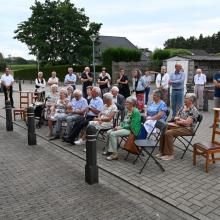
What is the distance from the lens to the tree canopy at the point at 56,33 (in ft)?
159

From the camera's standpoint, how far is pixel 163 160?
6.93 metres

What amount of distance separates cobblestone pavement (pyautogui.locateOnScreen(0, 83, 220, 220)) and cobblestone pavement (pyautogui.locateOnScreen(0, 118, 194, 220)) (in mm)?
168

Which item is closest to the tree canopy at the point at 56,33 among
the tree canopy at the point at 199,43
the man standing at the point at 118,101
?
the man standing at the point at 118,101

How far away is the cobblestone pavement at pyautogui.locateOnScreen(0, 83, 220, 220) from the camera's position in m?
4.82

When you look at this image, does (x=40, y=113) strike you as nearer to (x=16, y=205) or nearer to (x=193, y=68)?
(x=16, y=205)

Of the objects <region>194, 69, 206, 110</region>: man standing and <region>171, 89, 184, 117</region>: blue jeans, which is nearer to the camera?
<region>171, 89, 184, 117</region>: blue jeans

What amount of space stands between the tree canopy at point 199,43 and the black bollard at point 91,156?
113m

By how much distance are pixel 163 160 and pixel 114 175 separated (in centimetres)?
131

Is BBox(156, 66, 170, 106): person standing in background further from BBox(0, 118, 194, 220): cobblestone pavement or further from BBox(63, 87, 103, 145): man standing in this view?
BBox(0, 118, 194, 220): cobblestone pavement

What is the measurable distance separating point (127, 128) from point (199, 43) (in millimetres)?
115371

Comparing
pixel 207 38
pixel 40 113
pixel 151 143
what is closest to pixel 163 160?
pixel 151 143

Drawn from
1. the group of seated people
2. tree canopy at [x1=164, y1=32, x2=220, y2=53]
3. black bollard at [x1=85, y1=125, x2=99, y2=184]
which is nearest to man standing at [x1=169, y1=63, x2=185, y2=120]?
the group of seated people

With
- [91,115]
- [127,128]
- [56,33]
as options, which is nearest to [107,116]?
[127,128]

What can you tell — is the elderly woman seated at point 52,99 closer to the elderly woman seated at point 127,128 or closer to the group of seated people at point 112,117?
the group of seated people at point 112,117
